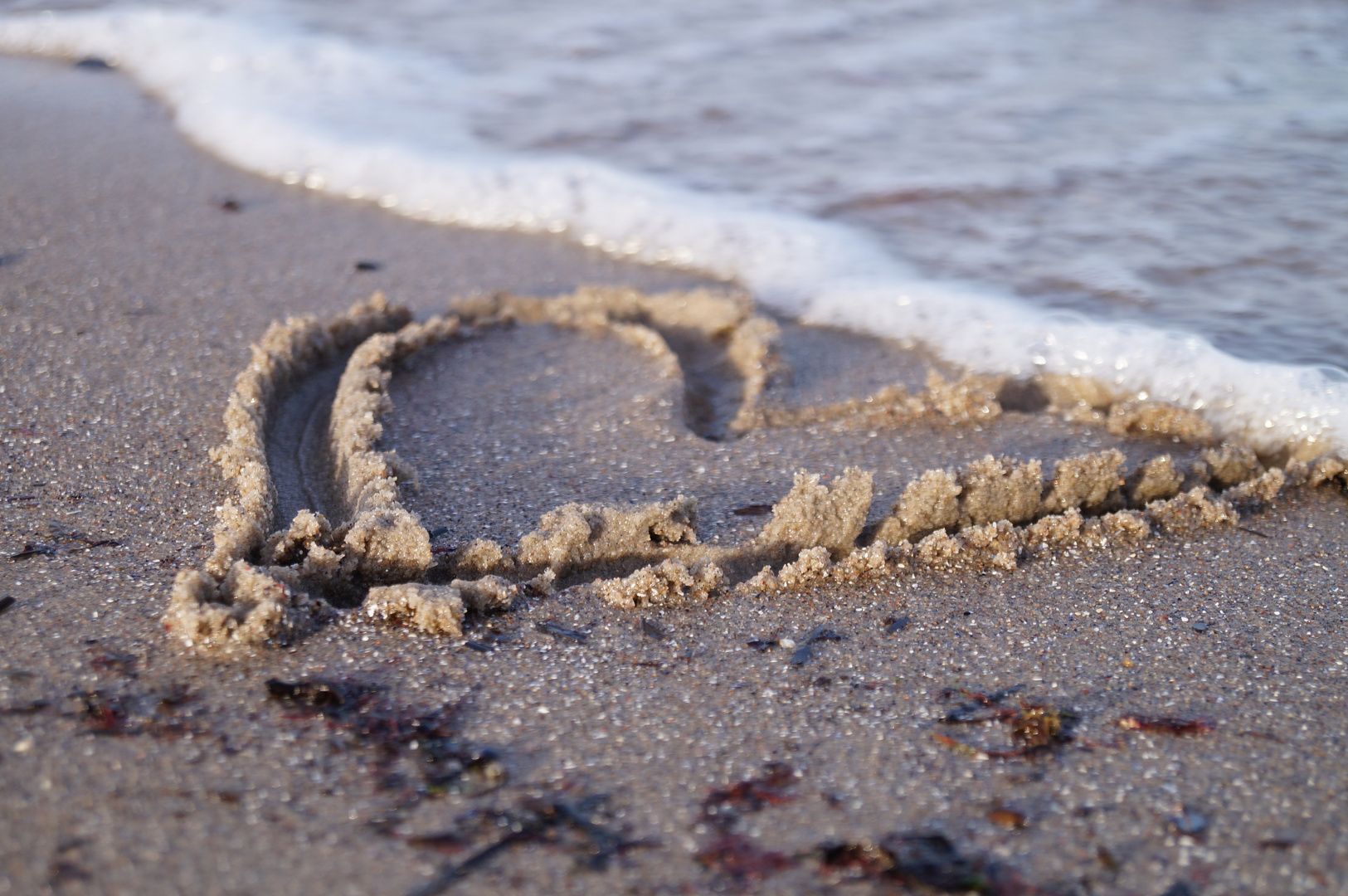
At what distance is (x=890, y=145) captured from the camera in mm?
5238

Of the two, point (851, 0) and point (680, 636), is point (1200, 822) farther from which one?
point (851, 0)

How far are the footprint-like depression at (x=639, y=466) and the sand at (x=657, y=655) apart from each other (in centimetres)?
2

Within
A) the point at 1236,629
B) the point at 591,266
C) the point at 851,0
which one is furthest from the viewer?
the point at 851,0

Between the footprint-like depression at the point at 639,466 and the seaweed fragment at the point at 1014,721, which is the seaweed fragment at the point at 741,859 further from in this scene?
the footprint-like depression at the point at 639,466

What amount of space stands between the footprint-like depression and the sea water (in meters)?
0.38

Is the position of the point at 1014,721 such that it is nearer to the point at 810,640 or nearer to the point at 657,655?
the point at 810,640

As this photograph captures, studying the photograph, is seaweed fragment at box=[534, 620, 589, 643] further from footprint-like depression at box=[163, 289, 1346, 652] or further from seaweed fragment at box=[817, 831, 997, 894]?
seaweed fragment at box=[817, 831, 997, 894]

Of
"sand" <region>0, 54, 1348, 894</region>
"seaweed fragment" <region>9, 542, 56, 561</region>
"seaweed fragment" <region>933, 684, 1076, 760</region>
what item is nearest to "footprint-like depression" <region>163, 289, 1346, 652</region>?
"sand" <region>0, 54, 1348, 894</region>

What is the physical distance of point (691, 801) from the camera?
1727 millimetres

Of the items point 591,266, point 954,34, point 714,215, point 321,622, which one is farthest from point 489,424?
point 954,34

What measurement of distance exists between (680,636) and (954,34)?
5.78m

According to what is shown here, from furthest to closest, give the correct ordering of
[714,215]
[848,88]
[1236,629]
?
[848,88]
[714,215]
[1236,629]

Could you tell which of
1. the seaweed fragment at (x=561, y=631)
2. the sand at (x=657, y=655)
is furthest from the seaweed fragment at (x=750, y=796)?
the seaweed fragment at (x=561, y=631)

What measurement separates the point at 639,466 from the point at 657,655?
882 millimetres
